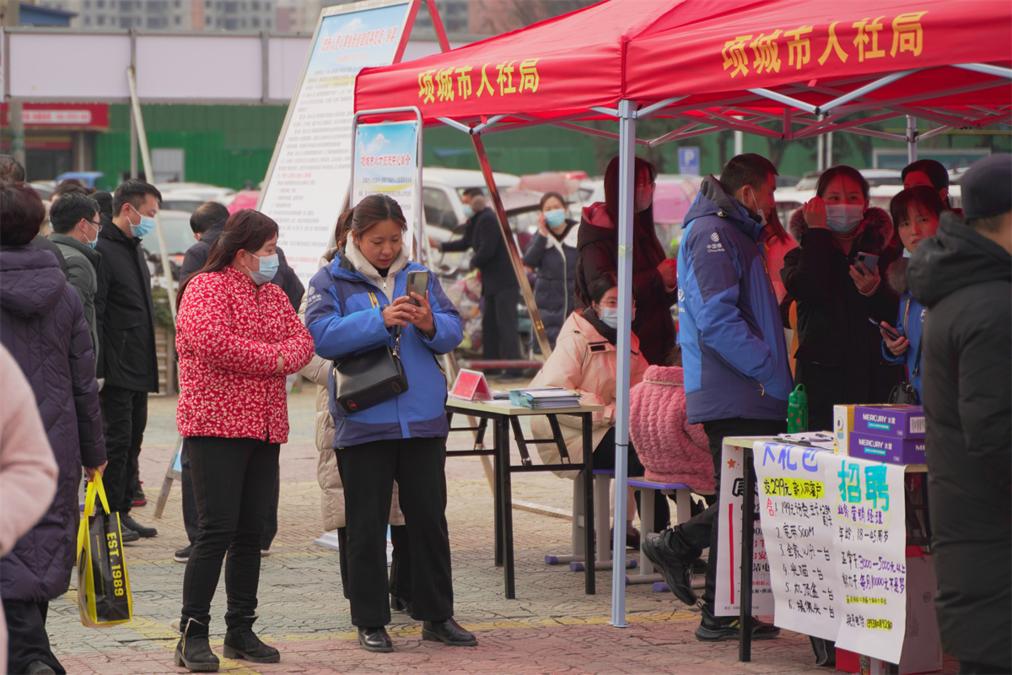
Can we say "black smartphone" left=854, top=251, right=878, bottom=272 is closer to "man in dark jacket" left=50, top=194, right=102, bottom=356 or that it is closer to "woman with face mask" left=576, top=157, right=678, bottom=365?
"woman with face mask" left=576, top=157, right=678, bottom=365

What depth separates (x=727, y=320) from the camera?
6.64 meters

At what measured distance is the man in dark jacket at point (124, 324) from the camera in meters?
9.08

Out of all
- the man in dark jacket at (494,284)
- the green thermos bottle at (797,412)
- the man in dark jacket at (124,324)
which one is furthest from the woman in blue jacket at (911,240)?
the man in dark jacket at (494,284)

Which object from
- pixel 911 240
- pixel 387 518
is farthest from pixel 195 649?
pixel 911 240

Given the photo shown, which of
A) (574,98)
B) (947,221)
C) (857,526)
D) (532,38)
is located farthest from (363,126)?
(947,221)

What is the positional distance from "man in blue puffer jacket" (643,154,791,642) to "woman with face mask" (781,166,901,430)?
0.33 m

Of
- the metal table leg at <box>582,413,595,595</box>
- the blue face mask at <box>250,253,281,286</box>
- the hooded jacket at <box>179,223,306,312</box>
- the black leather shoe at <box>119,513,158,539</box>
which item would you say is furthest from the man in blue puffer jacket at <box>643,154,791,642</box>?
the black leather shoe at <box>119,513,158,539</box>

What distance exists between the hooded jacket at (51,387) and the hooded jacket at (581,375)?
2.94 m

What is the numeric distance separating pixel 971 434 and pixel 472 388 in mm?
4395

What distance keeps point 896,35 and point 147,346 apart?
17.0ft

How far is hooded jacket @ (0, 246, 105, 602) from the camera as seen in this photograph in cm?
529

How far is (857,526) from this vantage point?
19.1ft

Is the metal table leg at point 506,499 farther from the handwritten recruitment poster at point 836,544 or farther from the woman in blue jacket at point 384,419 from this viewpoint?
the handwritten recruitment poster at point 836,544

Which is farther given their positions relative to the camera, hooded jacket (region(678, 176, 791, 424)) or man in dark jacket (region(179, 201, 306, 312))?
man in dark jacket (region(179, 201, 306, 312))
